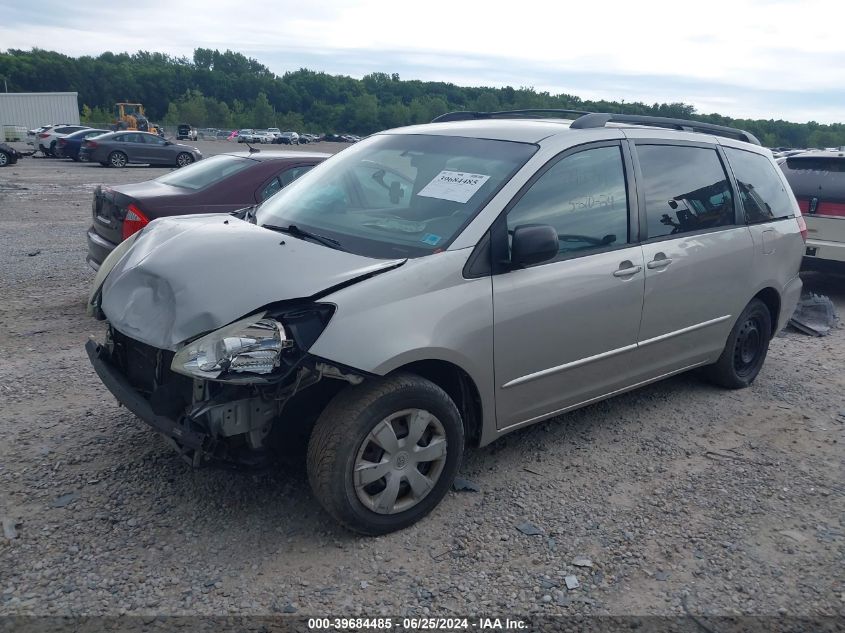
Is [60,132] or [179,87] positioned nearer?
[60,132]

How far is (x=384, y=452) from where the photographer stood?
3242mm

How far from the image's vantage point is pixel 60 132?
32.8 metres

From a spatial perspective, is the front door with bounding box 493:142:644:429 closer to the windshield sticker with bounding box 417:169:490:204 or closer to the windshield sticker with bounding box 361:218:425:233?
the windshield sticker with bounding box 417:169:490:204

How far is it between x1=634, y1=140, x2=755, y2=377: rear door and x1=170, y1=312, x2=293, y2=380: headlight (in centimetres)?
231

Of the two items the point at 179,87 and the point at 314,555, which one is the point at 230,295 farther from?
the point at 179,87

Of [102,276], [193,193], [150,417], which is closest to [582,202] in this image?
[150,417]

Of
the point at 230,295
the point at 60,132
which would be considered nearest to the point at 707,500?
the point at 230,295

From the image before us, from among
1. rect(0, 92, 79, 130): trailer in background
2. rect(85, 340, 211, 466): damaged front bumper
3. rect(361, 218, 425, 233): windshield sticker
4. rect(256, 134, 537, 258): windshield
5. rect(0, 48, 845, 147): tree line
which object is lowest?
rect(85, 340, 211, 466): damaged front bumper

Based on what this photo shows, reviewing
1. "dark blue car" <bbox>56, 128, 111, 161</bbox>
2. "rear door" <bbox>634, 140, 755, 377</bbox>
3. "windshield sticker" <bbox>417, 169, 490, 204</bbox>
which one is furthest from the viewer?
"dark blue car" <bbox>56, 128, 111, 161</bbox>

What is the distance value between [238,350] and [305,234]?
3.08 ft

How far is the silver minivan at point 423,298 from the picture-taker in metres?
3.07

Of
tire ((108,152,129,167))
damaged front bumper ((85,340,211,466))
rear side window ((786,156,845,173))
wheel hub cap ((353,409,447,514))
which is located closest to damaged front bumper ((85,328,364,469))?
damaged front bumper ((85,340,211,466))

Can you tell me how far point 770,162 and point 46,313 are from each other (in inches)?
247

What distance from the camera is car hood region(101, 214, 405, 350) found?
121 inches
